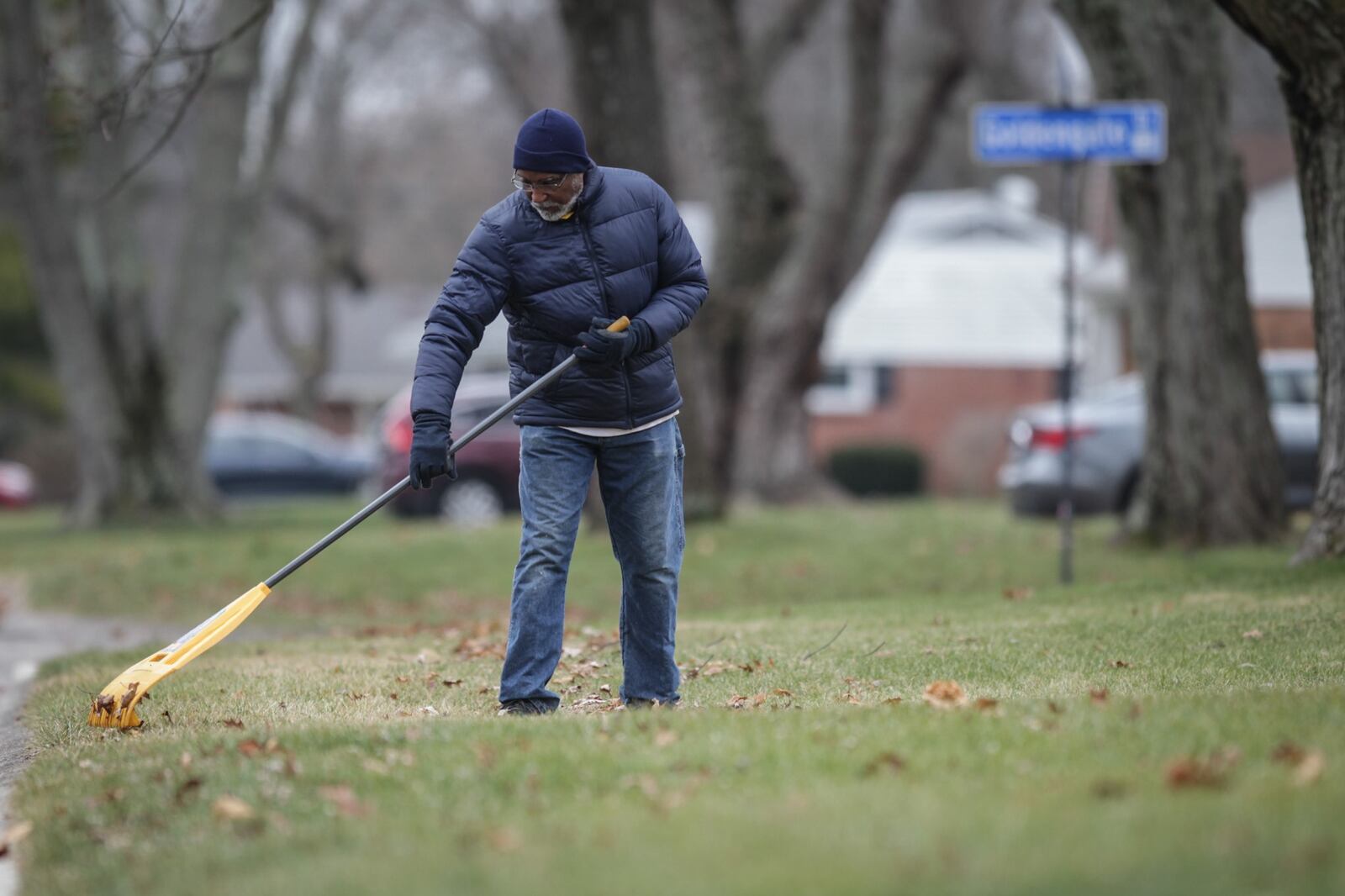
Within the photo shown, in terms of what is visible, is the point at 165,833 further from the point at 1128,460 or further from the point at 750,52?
the point at 750,52

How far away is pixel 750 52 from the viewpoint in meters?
21.7

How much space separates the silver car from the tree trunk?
394 cm

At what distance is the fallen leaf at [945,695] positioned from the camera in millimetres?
6090

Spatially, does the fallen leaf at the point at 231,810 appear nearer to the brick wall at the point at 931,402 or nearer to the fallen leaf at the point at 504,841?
the fallen leaf at the point at 504,841

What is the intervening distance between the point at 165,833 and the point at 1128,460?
13.3 meters

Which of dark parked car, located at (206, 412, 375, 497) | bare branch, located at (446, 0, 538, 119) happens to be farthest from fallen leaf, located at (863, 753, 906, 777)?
dark parked car, located at (206, 412, 375, 497)

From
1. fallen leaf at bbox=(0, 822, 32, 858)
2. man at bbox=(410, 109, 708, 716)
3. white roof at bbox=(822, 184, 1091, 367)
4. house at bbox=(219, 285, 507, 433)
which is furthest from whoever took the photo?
house at bbox=(219, 285, 507, 433)

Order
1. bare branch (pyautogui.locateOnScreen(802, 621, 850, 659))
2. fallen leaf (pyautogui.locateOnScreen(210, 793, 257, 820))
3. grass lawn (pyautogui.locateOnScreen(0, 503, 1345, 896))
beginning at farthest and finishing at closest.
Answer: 1. bare branch (pyautogui.locateOnScreen(802, 621, 850, 659))
2. fallen leaf (pyautogui.locateOnScreen(210, 793, 257, 820))
3. grass lawn (pyautogui.locateOnScreen(0, 503, 1345, 896))

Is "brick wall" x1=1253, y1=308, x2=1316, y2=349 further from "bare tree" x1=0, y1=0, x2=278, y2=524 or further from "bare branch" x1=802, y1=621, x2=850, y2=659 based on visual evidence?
"bare branch" x1=802, y1=621, x2=850, y2=659

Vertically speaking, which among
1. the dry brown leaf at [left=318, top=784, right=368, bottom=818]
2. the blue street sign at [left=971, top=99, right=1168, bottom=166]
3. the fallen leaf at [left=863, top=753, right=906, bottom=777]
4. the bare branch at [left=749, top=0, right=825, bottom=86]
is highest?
the bare branch at [left=749, top=0, right=825, bottom=86]

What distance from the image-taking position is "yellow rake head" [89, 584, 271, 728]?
21.9ft

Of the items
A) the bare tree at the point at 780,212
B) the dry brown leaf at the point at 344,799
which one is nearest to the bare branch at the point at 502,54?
the bare tree at the point at 780,212

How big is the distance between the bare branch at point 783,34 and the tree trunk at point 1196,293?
31.7 ft

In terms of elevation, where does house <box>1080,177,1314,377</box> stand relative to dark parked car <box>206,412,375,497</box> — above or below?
above
